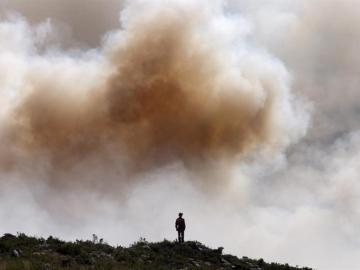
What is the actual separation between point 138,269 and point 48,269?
168 inches

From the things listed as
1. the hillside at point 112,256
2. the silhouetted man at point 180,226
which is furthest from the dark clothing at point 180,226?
the hillside at point 112,256

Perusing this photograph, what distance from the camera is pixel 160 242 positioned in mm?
28797

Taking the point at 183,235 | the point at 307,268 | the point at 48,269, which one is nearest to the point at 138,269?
the point at 48,269

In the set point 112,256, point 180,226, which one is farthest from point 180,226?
point 112,256

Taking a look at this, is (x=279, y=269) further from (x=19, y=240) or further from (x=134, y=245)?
(x=19, y=240)

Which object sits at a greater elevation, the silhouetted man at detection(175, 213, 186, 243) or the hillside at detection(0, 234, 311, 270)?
the silhouetted man at detection(175, 213, 186, 243)

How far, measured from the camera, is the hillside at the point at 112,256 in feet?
65.8

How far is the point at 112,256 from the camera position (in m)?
23.3

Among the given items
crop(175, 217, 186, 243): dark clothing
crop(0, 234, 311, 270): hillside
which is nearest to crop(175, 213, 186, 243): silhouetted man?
crop(175, 217, 186, 243): dark clothing

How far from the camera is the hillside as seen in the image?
20.0 metres

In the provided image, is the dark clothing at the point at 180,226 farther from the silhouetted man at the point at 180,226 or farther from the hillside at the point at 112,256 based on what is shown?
the hillside at the point at 112,256

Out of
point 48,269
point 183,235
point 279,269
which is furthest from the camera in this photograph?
point 183,235

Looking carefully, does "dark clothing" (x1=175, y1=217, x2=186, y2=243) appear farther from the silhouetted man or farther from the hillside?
the hillside

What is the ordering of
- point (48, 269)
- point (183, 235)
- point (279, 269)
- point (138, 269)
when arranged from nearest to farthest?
point (48, 269) < point (138, 269) < point (279, 269) < point (183, 235)
